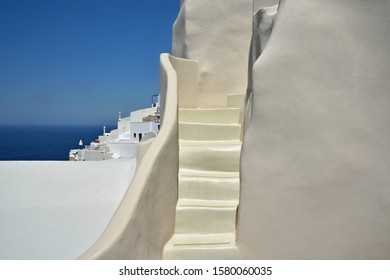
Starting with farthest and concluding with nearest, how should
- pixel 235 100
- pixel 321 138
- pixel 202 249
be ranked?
pixel 235 100
pixel 202 249
pixel 321 138

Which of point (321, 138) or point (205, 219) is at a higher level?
point (321, 138)

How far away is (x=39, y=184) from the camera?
19.2 feet

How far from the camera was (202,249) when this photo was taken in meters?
3.42

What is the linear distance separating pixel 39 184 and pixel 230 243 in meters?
4.03

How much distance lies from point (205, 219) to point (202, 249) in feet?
1.33

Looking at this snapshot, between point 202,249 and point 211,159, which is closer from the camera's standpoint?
point 202,249

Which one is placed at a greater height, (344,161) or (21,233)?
(344,161)

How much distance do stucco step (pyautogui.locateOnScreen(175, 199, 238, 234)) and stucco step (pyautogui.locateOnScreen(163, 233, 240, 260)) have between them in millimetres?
155

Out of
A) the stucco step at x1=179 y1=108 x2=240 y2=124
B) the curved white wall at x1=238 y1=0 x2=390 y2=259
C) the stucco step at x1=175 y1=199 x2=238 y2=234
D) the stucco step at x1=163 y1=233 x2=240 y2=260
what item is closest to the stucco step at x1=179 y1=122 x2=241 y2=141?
the stucco step at x1=179 y1=108 x2=240 y2=124

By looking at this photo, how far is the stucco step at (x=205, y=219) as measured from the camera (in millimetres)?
3703

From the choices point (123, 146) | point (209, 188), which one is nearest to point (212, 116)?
point (209, 188)

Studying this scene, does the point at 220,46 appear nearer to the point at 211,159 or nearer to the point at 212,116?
the point at 212,116

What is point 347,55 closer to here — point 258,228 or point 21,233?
point 258,228
